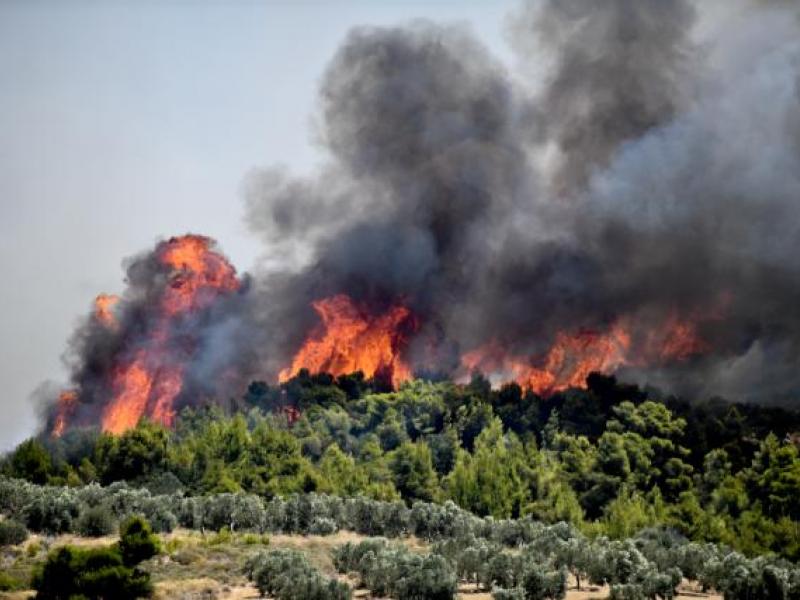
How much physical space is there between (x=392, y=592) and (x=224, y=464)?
42341 mm

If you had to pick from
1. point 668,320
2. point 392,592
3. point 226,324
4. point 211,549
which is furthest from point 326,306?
point 392,592

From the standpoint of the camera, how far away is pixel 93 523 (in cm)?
6775

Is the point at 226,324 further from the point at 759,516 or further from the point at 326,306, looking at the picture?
the point at 759,516

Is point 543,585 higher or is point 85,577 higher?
point 543,585

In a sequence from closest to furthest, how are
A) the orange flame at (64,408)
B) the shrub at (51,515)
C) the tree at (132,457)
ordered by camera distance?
1. the shrub at (51,515)
2. the tree at (132,457)
3. the orange flame at (64,408)

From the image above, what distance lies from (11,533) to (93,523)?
5.57 m

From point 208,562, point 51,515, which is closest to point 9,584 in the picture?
point 208,562

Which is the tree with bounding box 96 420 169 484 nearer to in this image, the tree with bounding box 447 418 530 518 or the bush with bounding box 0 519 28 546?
the bush with bounding box 0 519 28 546

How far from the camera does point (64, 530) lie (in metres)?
68.9

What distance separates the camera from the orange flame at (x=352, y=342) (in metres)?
140

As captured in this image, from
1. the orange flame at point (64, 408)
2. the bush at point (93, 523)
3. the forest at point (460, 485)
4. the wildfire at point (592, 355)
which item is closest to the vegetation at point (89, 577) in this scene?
the forest at point (460, 485)

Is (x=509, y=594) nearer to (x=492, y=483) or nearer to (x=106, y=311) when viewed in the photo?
(x=492, y=483)

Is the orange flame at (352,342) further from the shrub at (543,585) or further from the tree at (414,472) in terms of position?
the shrub at (543,585)

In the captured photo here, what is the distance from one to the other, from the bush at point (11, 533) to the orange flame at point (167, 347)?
6764cm
